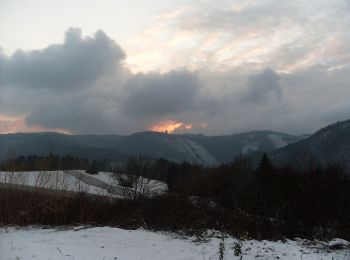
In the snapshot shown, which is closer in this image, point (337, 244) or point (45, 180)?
point (337, 244)

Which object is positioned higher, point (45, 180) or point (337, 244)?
point (45, 180)

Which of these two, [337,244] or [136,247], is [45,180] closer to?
[136,247]

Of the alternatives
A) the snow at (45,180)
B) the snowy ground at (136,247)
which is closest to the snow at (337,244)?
the snowy ground at (136,247)

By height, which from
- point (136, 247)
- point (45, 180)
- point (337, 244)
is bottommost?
point (136, 247)

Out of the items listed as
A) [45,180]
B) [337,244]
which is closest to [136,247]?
[337,244]

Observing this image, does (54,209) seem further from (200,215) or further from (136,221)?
(200,215)

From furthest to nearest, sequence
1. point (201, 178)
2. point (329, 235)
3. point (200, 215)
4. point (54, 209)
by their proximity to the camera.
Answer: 1. point (201, 178)
2. point (54, 209)
3. point (200, 215)
4. point (329, 235)

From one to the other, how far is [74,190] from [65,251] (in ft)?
23.9

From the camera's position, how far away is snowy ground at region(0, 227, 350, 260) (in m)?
9.45

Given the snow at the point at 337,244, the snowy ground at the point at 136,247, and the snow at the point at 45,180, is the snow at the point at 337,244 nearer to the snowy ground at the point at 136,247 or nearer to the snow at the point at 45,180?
the snowy ground at the point at 136,247

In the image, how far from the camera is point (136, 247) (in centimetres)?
1069

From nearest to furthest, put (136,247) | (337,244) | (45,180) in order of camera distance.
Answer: (337,244)
(136,247)
(45,180)

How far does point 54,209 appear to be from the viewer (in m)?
15.0

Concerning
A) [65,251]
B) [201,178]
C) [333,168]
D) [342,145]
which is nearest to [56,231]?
[65,251]
